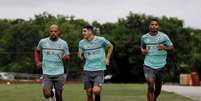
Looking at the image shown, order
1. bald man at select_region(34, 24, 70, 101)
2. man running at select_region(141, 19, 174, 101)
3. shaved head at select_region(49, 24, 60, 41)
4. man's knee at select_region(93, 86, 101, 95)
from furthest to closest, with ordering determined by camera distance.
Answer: man running at select_region(141, 19, 174, 101)
bald man at select_region(34, 24, 70, 101)
shaved head at select_region(49, 24, 60, 41)
man's knee at select_region(93, 86, 101, 95)

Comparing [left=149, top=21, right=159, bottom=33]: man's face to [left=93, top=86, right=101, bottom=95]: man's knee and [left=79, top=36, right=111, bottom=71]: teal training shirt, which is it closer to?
[left=79, top=36, right=111, bottom=71]: teal training shirt

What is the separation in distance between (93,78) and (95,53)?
54 cm

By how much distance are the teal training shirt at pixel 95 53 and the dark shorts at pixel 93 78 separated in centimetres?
9

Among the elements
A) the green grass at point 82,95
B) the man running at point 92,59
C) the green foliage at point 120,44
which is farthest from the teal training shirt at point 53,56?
the green foliage at point 120,44

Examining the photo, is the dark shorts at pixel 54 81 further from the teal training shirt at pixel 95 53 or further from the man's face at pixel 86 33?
the man's face at pixel 86 33

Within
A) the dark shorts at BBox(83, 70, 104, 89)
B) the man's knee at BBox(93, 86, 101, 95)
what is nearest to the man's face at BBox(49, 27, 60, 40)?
the dark shorts at BBox(83, 70, 104, 89)

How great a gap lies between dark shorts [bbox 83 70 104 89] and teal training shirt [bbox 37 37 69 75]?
552 mm

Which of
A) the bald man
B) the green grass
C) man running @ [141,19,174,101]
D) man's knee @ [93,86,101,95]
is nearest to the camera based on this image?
man's knee @ [93,86,101,95]

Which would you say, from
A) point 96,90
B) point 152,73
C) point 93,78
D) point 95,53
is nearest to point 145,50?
point 152,73

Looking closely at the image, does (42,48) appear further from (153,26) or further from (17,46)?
(17,46)

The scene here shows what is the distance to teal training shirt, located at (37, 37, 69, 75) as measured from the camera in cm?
1507

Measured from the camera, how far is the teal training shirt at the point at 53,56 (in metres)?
15.1

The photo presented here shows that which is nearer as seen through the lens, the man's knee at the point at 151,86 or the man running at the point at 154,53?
the man's knee at the point at 151,86

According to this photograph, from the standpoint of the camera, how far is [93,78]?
1513 cm
